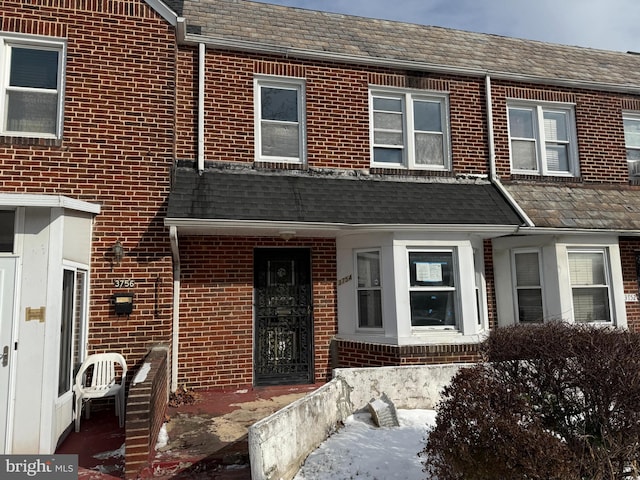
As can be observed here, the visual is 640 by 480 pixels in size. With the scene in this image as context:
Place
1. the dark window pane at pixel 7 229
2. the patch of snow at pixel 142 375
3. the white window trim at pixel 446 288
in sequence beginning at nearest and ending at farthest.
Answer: the patch of snow at pixel 142 375 → the dark window pane at pixel 7 229 → the white window trim at pixel 446 288

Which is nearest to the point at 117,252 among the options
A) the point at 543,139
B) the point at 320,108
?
the point at 320,108

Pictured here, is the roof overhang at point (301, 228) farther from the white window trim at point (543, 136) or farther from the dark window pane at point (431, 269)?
the white window trim at point (543, 136)

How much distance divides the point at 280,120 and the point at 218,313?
12.2 ft

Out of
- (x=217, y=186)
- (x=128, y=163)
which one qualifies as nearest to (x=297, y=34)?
(x=217, y=186)

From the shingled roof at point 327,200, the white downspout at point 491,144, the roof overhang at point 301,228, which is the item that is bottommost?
the roof overhang at point 301,228

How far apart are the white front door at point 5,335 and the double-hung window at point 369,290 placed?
5087 mm

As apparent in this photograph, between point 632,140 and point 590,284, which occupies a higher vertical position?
point 632,140

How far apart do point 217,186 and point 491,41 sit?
8.09m

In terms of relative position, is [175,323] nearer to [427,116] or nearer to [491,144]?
[427,116]

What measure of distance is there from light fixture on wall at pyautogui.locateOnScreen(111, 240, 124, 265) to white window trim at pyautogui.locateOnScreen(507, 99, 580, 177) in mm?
7655

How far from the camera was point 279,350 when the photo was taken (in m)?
7.99

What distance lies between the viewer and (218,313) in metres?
7.69

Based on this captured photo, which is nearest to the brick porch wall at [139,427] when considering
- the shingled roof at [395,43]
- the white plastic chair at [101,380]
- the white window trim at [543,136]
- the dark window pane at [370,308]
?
the white plastic chair at [101,380]

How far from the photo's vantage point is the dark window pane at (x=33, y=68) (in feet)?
22.3
